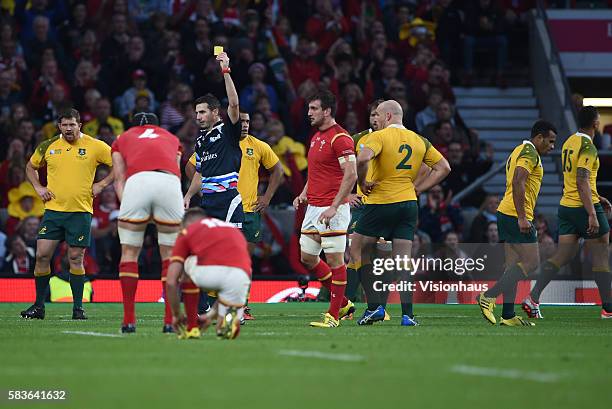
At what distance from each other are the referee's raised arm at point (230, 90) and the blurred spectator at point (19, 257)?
795cm

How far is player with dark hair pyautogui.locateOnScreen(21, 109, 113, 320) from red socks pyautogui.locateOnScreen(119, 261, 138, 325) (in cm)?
339

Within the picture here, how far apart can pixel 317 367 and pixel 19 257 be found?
1258 cm

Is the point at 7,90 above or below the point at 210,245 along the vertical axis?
above

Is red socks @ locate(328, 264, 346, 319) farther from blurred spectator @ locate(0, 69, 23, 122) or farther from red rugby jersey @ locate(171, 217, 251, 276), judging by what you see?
blurred spectator @ locate(0, 69, 23, 122)

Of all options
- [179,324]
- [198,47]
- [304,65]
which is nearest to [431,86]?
[304,65]

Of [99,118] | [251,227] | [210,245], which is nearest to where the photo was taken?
[210,245]

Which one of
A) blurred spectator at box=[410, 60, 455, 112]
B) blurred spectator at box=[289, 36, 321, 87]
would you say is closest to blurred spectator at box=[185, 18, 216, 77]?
blurred spectator at box=[289, 36, 321, 87]

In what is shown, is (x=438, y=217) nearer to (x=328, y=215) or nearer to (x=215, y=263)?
(x=328, y=215)

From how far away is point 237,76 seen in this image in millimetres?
23125

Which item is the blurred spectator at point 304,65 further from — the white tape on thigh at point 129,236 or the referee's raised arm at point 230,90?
the white tape on thigh at point 129,236

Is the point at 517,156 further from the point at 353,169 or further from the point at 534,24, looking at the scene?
the point at 534,24

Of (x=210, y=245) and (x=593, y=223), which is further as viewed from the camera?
(x=593, y=223)

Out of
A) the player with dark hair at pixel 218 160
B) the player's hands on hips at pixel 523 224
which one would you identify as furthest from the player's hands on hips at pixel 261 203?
the player's hands on hips at pixel 523 224

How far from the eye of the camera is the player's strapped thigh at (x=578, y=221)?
1523 cm
